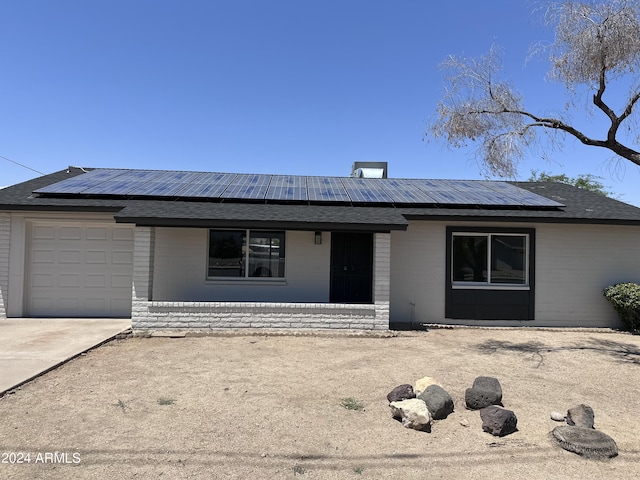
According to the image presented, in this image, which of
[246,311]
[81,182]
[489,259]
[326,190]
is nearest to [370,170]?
[326,190]

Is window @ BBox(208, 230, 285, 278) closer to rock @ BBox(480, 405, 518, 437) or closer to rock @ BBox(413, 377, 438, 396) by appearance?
rock @ BBox(413, 377, 438, 396)

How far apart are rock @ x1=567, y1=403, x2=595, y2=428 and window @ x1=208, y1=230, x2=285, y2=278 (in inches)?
290

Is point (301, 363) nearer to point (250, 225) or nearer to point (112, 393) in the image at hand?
point (112, 393)

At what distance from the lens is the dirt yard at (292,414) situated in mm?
3586

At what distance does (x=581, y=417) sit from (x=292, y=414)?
319 centimetres

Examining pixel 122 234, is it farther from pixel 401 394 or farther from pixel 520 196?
pixel 520 196

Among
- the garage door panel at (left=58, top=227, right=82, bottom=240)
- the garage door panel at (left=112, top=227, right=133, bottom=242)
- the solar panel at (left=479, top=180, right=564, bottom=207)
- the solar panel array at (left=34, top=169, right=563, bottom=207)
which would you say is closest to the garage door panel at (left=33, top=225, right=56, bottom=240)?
the garage door panel at (left=58, top=227, right=82, bottom=240)

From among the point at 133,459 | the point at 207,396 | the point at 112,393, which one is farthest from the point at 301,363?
the point at 133,459

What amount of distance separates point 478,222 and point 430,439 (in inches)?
289

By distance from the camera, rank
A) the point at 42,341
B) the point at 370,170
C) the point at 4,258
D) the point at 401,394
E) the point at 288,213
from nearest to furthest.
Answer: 1. the point at 401,394
2. the point at 42,341
3. the point at 288,213
4. the point at 4,258
5. the point at 370,170

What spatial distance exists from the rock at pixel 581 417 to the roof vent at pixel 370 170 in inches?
506

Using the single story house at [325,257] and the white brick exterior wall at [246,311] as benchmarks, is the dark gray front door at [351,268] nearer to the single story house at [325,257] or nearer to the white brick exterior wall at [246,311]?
the single story house at [325,257]

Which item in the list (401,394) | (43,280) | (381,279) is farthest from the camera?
(43,280)

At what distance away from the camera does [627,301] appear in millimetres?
9781
